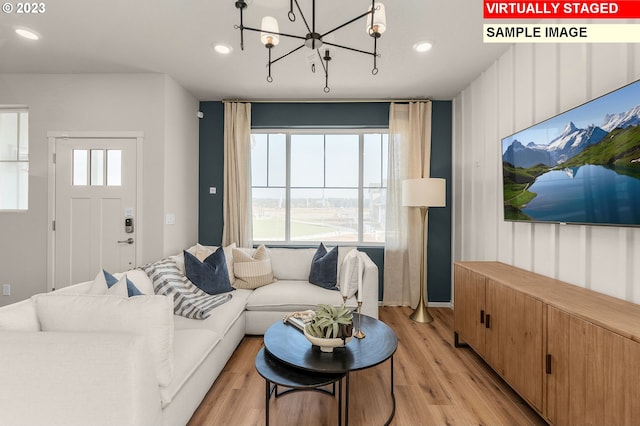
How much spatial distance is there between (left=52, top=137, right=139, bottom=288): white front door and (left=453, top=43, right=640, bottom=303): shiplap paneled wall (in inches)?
153

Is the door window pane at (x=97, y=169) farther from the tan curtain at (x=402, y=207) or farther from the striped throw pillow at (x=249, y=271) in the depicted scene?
the tan curtain at (x=402, y=207)

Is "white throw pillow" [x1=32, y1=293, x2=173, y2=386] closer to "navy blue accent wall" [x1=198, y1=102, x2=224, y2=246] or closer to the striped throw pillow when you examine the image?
the striped throw pillow

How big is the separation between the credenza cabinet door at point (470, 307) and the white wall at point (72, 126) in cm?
314

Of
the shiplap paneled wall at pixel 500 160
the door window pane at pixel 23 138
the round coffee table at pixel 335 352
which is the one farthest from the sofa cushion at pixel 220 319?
the door window pane at pixel 23 138

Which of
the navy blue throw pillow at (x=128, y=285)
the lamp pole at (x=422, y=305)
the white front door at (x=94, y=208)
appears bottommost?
the lamp pole at (x=422, y=305)

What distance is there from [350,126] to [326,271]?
2078 millimetres

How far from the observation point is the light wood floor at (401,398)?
6.05 ft

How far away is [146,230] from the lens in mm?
3379

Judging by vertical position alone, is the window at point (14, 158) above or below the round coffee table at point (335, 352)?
above

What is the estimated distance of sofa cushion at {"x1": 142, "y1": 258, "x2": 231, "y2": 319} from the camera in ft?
7.84

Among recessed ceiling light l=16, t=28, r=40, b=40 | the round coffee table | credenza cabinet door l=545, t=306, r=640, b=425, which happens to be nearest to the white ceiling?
recessed ceiling light l=16, t=28, r=40, b=40

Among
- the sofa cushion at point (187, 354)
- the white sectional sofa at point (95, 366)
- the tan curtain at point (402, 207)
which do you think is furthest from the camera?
the tan curtain at point (402, 207)

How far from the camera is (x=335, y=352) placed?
1.78 metres

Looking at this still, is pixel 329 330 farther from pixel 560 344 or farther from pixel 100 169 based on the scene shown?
pixel 100 169
